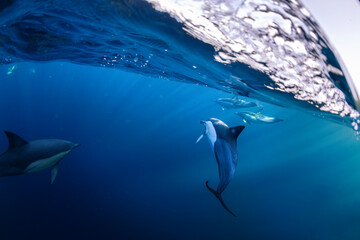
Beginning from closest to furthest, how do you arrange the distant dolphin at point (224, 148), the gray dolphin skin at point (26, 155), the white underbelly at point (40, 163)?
1. the distant dolphin at point (224, 148)
2. the gray dolphin skin at point (26, 155)
3. the white underbelly at point (40, 163)

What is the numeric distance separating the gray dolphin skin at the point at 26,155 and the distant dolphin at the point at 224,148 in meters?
3.62

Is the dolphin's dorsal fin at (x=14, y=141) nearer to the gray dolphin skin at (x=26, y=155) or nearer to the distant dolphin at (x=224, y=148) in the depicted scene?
the gray dolphin skin at (x=26, y=155)

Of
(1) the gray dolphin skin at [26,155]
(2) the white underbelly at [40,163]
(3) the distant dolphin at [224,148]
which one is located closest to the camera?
(3) the distant dolphin at [224,148]

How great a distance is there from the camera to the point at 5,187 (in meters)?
18.8

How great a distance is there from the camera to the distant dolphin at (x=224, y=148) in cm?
263

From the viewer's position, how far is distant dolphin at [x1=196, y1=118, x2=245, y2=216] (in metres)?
2.63

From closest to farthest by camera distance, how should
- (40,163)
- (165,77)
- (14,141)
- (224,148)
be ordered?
1. (224,148)
2. (14,141)
3. (40,163)
4. (165,77)

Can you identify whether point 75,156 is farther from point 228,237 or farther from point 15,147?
point 15,147

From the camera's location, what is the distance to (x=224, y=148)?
9.36 feet

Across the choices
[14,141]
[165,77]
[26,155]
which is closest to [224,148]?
[26,155]

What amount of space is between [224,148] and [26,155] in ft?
13.2

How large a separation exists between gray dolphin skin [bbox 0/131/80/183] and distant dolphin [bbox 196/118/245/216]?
11.9 ft

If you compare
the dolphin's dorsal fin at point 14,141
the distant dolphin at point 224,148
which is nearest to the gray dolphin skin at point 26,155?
the dolphin's dorsal fin at point 14,141

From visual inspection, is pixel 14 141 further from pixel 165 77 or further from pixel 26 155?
pixel 165 77
